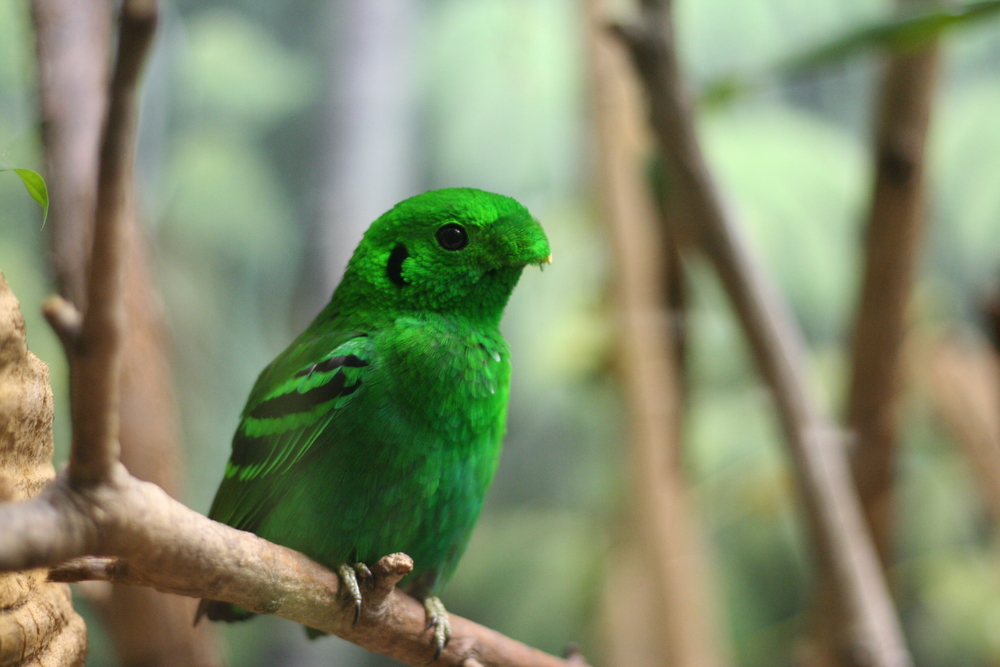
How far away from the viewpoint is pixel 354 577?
0.92 m

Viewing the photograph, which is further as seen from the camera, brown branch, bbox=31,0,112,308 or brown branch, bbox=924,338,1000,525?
brown branch, bbox=924,338,1000,525

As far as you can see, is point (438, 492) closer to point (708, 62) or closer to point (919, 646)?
point (708, 62)

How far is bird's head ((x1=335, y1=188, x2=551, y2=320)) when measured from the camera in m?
0.81

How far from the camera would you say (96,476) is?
0.59 m

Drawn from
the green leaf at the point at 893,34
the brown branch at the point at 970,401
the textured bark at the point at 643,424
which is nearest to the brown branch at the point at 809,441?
the green leaf at the point at 893,34

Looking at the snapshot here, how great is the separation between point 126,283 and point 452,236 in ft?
3.97

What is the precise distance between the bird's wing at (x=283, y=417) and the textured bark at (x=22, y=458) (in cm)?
17

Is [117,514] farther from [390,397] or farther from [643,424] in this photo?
[643,424]

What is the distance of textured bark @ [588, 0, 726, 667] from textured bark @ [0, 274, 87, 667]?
176 cm

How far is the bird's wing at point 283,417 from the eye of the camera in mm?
841

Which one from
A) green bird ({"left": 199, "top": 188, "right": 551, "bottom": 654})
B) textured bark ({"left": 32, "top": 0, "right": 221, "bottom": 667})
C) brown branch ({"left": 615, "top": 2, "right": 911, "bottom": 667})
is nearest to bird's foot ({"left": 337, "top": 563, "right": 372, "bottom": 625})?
green bird ({"left": 199, "top": 188, "right": 551, "bottom": 654})

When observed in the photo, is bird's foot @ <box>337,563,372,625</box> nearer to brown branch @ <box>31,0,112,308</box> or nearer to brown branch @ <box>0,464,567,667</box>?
brown branch @ <box>0,464,567,667</box>

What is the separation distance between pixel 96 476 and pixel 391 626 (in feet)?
1.66

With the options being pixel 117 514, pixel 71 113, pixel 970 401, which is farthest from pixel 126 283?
pixel 970 401
